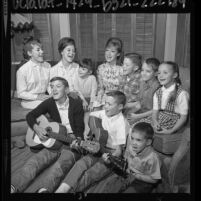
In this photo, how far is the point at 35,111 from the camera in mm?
1526

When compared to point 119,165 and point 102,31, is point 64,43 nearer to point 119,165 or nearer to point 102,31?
point 102,31

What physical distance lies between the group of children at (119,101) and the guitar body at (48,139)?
105mm

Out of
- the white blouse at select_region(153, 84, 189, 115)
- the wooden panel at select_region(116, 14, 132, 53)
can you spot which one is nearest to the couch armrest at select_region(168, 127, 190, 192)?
the white blouse at select_region(153, 84, 189, 115)

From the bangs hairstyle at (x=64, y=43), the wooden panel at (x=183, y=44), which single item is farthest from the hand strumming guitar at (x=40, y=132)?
the wooden panel at (x=183, y=44)

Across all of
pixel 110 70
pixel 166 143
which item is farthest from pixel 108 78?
pixel 166 143

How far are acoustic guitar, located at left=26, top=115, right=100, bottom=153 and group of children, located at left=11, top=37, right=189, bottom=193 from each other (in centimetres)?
5

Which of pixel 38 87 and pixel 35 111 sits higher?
pixel 38 87

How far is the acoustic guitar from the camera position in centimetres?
150

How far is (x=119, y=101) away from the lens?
1.50 m
